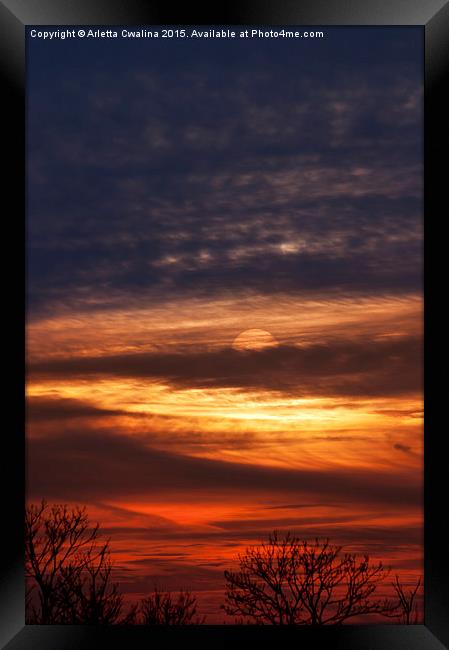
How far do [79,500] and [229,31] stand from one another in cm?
189

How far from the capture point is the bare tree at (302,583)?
3.30 m

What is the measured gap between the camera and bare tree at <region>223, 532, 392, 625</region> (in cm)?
330

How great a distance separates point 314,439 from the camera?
346cm

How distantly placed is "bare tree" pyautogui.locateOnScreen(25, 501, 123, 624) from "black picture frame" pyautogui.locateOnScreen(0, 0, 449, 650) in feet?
0.70

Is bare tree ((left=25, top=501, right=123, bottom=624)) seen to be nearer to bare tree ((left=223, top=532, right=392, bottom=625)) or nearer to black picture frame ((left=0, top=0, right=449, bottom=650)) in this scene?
black picture frame ((left=0, top=0, right=449, bottom=650))
